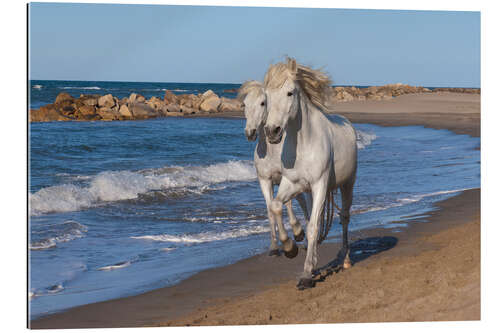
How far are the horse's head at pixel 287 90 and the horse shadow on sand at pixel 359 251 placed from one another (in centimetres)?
157

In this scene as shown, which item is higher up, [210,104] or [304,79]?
[210,104]

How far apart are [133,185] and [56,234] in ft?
12.2

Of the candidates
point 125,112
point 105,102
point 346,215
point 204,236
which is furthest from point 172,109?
point 346,215

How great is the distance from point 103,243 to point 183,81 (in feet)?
7.27

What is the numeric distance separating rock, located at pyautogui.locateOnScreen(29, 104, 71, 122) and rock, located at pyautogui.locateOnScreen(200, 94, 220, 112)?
12777 mm

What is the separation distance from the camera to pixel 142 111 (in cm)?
2841

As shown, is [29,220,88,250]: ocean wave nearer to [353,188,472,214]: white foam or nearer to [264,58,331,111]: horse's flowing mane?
[264,58,331,111]: horse's flowing mane

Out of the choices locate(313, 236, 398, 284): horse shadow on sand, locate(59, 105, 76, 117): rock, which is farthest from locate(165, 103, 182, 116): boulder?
locate(313, 236, 398, 284): horse shadow on sand

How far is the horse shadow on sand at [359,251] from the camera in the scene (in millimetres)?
6084

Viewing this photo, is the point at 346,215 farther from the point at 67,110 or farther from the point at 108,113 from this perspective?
the point at 108,113

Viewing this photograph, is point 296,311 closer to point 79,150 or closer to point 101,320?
point 101,320

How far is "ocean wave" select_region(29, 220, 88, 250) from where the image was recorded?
7090mm

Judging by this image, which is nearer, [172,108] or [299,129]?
[299,129]

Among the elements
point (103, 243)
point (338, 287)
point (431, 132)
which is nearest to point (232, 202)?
point (103, 243)
